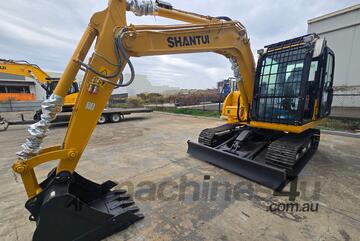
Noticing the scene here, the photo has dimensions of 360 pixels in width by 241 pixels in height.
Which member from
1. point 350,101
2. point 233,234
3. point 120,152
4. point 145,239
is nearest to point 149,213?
point 145,239

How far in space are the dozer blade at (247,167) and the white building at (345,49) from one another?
32.0 feet

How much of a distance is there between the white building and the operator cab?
8.24m

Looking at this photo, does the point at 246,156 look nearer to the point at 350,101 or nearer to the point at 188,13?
the point at 188,13

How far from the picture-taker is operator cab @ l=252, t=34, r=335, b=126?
345 cm

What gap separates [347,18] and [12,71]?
17722 millimetres

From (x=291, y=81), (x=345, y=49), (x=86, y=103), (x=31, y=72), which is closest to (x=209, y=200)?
(x=86, y=103)

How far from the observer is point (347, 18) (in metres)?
10.2

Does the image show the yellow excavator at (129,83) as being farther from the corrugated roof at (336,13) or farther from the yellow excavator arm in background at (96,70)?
the corrugated roof at (336,13)

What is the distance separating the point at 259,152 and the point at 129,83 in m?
3.33

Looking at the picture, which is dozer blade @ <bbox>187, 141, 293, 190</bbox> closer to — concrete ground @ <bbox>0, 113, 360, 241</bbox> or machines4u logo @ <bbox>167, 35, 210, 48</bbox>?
concrete ground @ <bbox>0, 113, 360, 241</bbox>

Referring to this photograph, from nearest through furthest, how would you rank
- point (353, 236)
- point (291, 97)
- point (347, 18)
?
point (353, 236)
point (291, 97)
point (347, 18)

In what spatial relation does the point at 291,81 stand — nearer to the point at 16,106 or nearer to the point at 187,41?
the point at 187,41

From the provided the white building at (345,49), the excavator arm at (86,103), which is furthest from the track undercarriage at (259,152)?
the white building at (345,49)

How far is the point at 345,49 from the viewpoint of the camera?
34.3 ft
